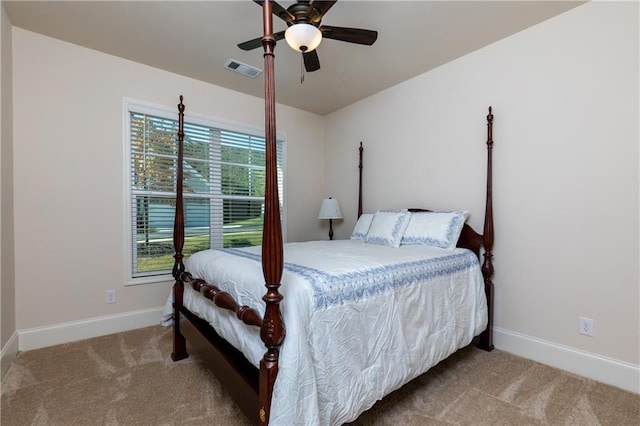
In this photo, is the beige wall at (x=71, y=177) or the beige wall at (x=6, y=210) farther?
the beige wall at (x=71, y=177)

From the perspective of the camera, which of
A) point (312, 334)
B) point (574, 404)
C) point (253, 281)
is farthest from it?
point (574, 404)

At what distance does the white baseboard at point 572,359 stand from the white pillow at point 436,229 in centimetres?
90

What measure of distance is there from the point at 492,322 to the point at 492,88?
6.63ft

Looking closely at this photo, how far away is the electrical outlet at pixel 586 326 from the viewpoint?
2.10 meters

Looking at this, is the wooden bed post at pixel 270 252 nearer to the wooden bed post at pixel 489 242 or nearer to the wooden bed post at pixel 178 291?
the wooden bed post at pixel 178 291

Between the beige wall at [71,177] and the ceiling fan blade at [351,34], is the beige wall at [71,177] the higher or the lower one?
the lower one

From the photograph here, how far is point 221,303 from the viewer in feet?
5.00

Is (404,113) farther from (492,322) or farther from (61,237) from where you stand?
(61,237)

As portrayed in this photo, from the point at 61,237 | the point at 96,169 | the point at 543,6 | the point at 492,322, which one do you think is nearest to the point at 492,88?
the point at 543,6

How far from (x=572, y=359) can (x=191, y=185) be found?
373 centimetres

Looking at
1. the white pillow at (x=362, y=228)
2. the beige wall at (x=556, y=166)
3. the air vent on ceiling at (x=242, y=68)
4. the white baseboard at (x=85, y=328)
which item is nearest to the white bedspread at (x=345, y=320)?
the beige wall at (x=556, y=166)

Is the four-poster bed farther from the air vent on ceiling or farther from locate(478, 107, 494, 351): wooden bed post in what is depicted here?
the air vent on ceiling

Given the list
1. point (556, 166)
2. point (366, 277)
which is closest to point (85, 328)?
point (366, 277)

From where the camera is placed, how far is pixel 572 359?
215 centimetres
